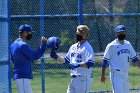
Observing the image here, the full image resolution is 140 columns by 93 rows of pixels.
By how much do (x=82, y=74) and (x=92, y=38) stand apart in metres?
11.9

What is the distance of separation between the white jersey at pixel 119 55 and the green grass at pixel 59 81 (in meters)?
4.36

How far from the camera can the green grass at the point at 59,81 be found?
16.0 meters

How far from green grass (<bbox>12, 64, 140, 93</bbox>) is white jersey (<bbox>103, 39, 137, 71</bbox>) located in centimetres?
436

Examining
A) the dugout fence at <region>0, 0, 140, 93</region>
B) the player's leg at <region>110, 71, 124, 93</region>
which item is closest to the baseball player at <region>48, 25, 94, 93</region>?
the player's leg at <region>110, 71, 124, 93</region>

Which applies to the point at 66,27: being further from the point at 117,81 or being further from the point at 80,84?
the point at 80,84

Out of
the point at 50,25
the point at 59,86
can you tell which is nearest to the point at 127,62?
the point at 59,86

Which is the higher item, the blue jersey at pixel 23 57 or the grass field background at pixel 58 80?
the blue jersey at pixel 23 57

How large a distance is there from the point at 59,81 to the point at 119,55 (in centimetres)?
721

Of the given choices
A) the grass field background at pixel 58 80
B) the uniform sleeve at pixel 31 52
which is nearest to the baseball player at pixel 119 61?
the uniform sleeve at pixel 31 52

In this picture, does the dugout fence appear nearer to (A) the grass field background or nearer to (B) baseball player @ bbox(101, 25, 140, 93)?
(A) the grass field background

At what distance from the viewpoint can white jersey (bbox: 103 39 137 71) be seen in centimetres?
1122

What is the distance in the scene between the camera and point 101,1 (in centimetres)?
2577

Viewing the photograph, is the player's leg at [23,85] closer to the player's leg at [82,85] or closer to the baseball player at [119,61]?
the player's leg at [82,85]

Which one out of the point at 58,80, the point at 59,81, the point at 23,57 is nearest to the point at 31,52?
the point at 23,57
